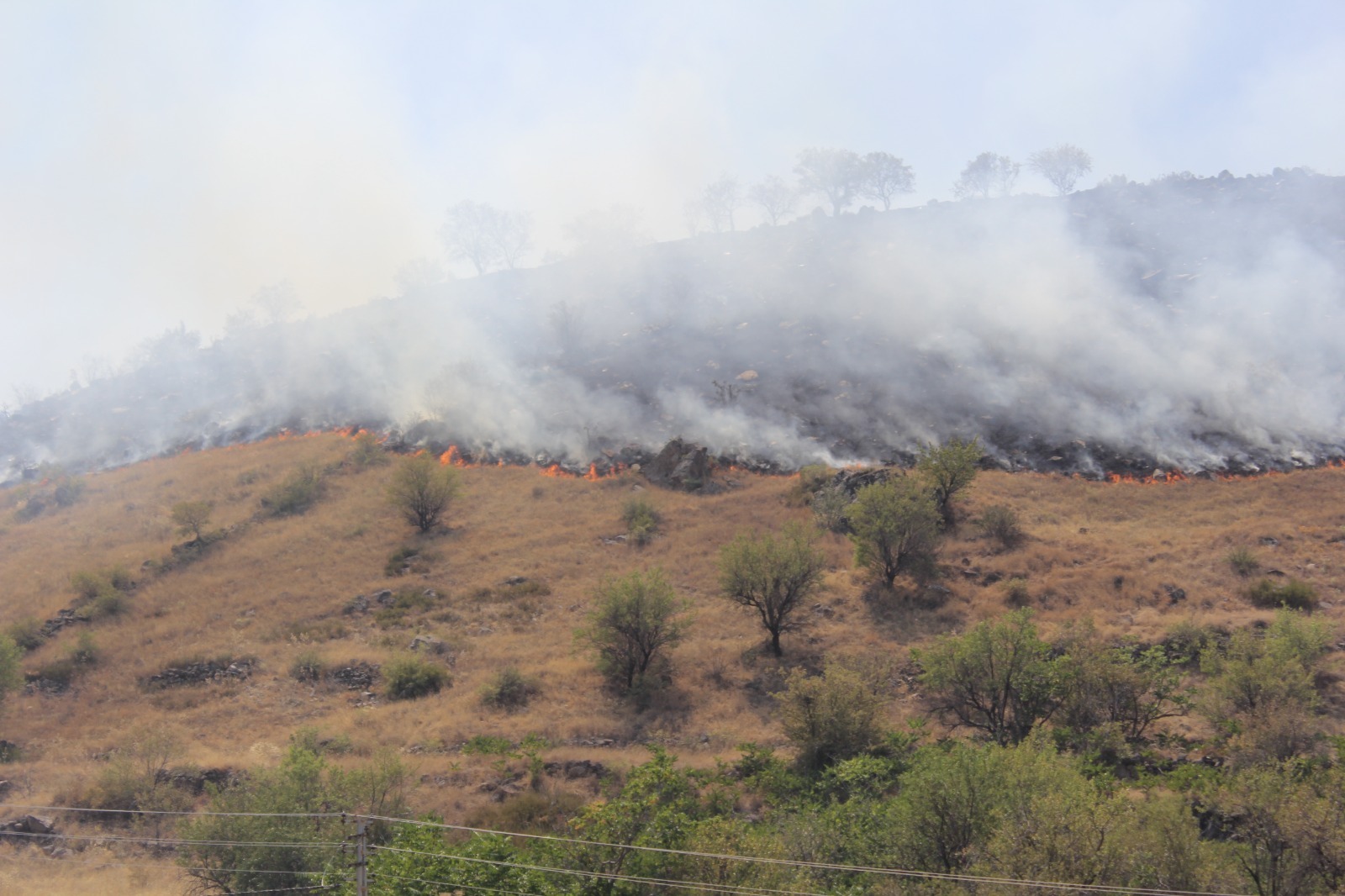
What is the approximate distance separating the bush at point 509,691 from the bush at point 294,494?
26317 millimetres

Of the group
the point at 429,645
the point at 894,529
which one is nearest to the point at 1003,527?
the point at 894,529

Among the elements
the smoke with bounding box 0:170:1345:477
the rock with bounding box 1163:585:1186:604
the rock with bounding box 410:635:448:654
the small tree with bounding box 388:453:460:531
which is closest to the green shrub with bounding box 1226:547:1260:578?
the rock with bounding box 1163:585:1186:604

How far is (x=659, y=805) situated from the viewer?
15508 mm

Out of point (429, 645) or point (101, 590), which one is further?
point (101, 590)

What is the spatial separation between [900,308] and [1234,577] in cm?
4769

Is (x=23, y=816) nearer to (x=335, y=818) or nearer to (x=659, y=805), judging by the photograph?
(x=335, y=818)

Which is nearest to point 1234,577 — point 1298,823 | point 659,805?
point 1298,823

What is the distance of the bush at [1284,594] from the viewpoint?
24141 mm

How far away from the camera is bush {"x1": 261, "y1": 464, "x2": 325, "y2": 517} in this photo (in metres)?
43.9

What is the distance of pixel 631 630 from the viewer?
25.2 metres

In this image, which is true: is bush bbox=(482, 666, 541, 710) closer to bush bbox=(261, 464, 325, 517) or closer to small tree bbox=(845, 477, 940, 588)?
small tree bbox=(845, 477, 940, 588)

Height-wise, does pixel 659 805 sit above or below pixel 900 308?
below

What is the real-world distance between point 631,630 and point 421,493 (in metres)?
20.8

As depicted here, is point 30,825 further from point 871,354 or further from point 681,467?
point 871,354
